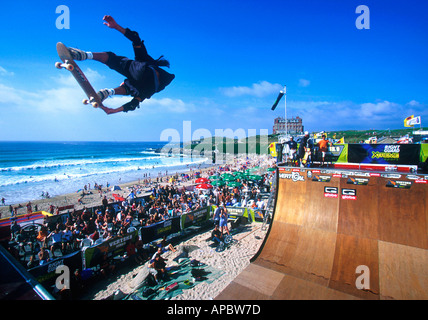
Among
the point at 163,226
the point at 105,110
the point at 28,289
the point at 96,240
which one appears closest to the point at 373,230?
the point at 105,110

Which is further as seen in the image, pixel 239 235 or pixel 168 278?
pixel 239 235

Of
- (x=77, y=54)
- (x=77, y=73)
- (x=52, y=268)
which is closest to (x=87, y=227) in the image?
(x=52, y=268)

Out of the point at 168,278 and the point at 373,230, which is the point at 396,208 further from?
the point at 168,278

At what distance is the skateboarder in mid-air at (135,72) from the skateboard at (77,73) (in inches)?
4.5

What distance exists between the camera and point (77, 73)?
302 cm

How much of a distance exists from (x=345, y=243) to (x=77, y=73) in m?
9.09

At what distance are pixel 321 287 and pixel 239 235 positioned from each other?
7115 millimetres

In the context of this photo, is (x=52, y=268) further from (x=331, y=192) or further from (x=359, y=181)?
(x=359, y=181)

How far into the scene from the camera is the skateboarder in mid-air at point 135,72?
331 cm

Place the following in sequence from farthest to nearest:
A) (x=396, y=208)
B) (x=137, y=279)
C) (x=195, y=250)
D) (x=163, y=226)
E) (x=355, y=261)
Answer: (x=163, y=226), (x=195, y=250), (x=137, y=279), (x=396, y=208), (x=355, y=261)

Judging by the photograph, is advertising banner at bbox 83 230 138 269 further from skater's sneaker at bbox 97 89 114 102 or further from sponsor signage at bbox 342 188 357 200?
sponsor signage at bbox 342 188 357 200

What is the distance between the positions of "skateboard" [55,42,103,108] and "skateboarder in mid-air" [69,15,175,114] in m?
0.11

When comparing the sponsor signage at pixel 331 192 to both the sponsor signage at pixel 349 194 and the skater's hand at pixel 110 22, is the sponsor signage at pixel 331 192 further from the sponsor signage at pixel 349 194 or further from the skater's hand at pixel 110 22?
the skater's hand at pixel 110 22
